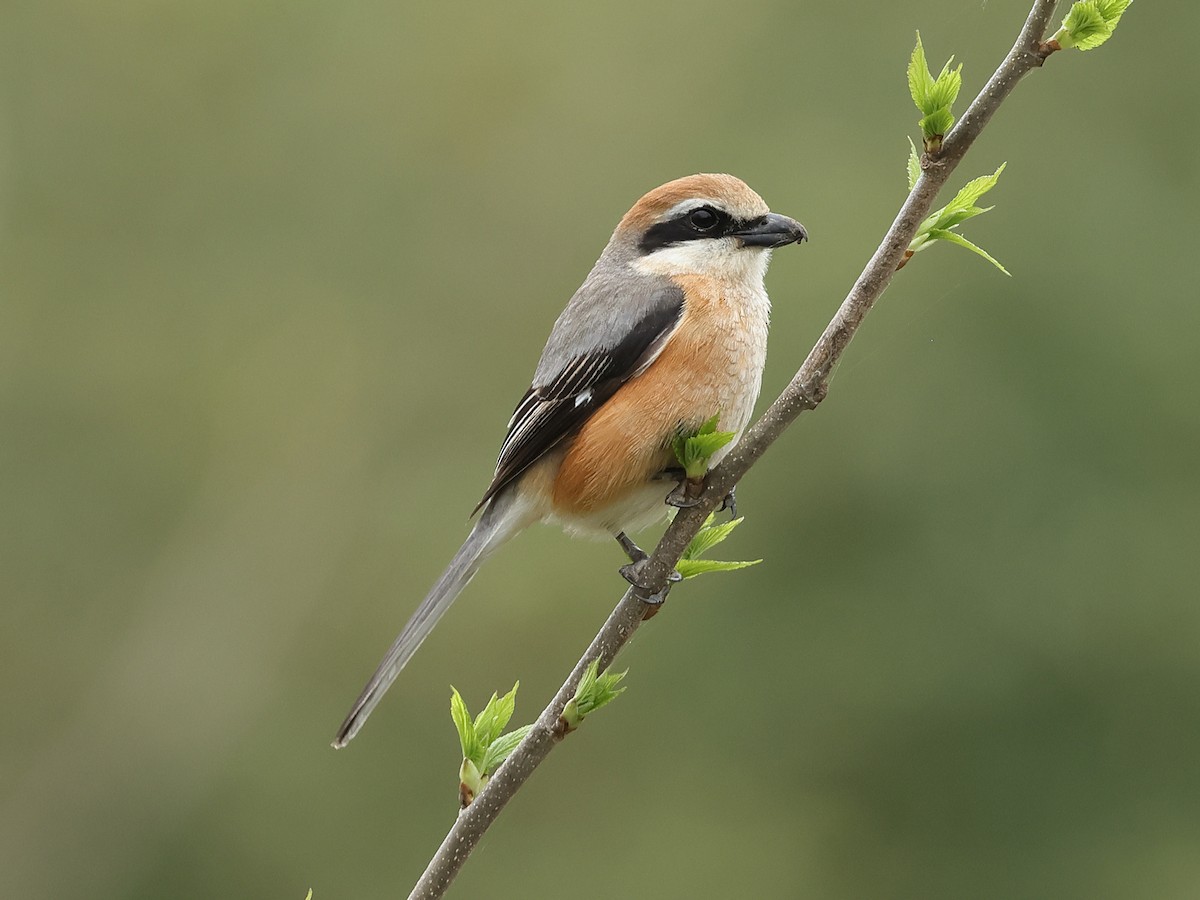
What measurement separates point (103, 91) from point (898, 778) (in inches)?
299

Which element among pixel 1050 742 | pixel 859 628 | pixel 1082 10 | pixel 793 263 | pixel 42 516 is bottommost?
pixel 1050 742

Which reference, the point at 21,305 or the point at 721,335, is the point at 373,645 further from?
the point at 721,335

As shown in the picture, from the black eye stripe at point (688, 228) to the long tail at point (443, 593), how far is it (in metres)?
0.87

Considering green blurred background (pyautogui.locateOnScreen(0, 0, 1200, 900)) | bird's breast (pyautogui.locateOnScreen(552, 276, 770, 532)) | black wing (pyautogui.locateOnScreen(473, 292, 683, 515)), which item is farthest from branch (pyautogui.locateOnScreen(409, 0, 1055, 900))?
green blurred background (pyautogui.locateOnScreen(0, 0, 1200, 900))

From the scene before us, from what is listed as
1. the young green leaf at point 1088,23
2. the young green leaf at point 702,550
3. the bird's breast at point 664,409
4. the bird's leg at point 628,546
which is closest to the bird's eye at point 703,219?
the bird's breast at point 664,409

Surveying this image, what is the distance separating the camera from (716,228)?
389 cm

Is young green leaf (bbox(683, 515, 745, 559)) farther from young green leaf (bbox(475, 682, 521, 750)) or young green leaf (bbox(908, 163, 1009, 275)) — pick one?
young green leaf (bbox(908, 163, 1009, 275))

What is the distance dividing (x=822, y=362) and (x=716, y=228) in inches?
65.0

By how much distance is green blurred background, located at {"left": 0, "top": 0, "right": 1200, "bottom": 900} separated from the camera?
729 centimetres

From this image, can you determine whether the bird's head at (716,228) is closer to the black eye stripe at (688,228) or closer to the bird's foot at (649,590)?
the black eye stripe at (688,228)

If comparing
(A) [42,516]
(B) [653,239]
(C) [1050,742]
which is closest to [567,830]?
(C) [1050,742]

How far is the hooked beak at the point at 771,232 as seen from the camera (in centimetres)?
370

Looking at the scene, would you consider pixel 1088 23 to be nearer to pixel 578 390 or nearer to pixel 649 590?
pixel 649 590

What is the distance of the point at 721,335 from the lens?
12.1 ft
